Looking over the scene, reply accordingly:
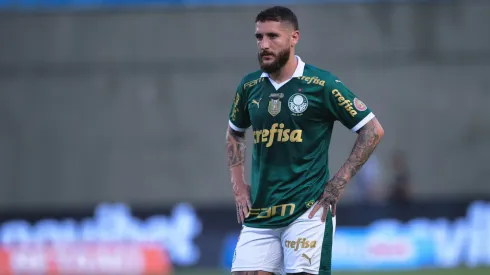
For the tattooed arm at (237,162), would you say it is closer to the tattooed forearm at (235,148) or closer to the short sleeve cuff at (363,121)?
the tattooed forearm at (235,148)

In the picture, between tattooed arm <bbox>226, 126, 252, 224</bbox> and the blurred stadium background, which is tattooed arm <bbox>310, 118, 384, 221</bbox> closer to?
tattooed arm <bbox>226, 126, 252, 224</bbox>

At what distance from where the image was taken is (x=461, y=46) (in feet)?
71.9

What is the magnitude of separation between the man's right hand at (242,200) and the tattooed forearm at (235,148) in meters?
0.21

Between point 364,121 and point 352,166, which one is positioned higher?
point 364,121

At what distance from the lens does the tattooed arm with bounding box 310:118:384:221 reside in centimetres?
661

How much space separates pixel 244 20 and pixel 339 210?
22.7 ft

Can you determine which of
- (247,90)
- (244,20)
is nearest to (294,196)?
(247,90)

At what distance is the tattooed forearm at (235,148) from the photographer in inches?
287

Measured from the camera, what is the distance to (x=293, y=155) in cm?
660

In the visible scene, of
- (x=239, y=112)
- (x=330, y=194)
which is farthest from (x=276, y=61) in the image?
(x=330, y=194)

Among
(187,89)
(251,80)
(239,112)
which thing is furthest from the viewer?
(187,89)

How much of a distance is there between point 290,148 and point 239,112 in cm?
63

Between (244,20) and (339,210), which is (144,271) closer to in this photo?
(339,210)

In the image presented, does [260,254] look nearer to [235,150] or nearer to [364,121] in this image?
[235,150]
